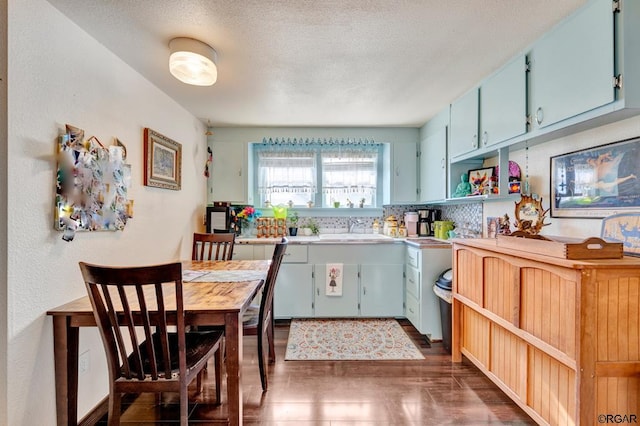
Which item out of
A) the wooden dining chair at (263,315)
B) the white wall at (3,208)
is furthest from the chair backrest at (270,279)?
the white wall at (3,208)

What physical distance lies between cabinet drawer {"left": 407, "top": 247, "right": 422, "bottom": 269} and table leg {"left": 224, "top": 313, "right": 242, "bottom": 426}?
2002 mm

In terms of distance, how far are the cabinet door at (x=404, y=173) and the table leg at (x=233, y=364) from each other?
270 centimetres

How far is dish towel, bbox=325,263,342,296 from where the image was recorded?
3318 millimetres

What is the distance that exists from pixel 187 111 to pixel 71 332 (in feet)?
7.64

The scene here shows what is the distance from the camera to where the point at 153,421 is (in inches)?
70.7

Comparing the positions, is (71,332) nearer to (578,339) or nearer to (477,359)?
(578,339)

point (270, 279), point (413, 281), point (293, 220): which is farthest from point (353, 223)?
point (270, 279)

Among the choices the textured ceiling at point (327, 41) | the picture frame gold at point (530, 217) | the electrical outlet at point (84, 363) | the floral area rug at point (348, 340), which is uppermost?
the textured ceiling at point (327, 41)

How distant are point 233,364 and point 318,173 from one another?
9.31 feet

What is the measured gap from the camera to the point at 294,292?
3332 millimetres

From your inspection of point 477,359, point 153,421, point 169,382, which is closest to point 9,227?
point 169,382

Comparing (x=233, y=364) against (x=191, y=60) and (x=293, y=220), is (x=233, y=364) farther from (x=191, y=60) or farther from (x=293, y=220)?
(x=293, y=220)

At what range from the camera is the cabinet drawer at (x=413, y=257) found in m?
2.98

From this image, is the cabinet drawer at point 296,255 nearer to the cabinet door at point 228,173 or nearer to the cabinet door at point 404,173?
the cabinet door at point 228,173
